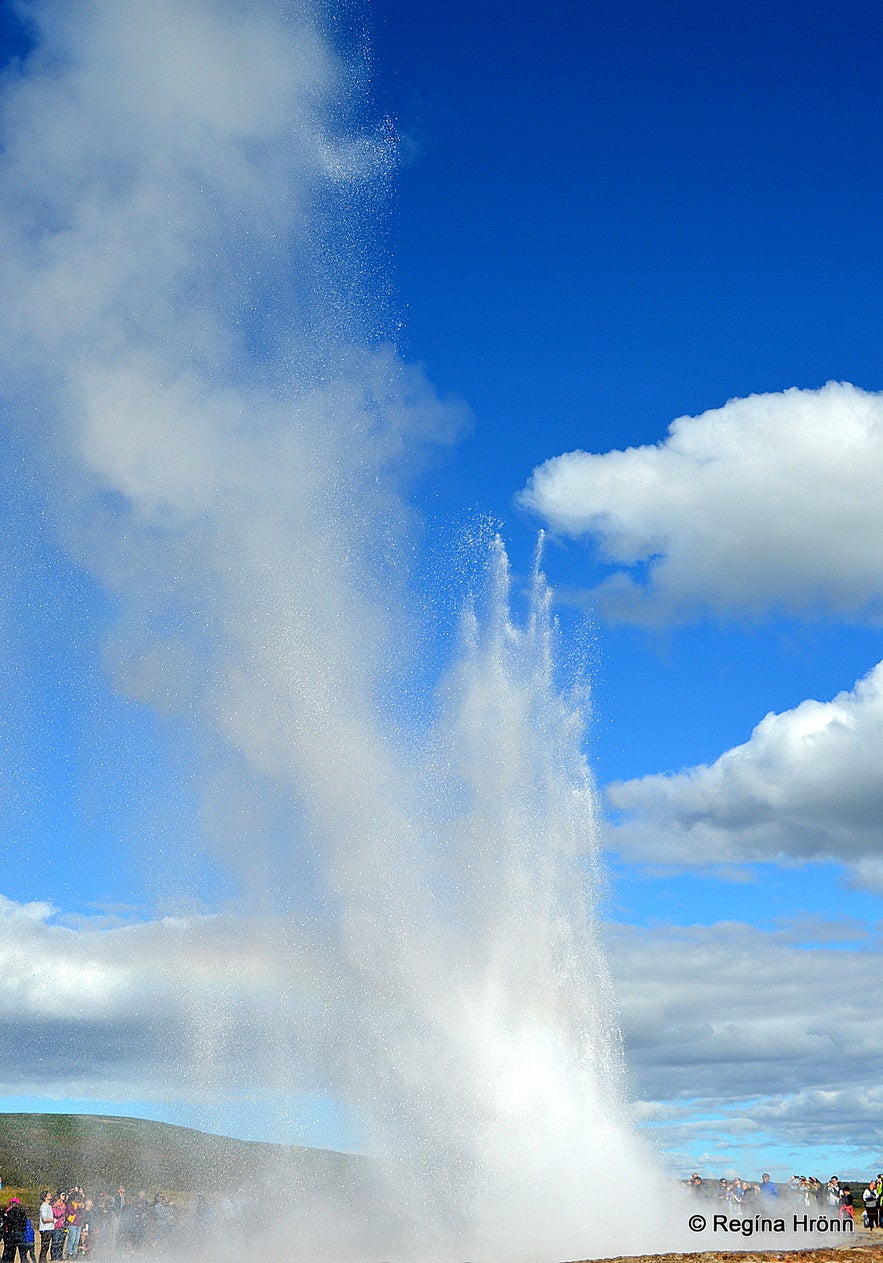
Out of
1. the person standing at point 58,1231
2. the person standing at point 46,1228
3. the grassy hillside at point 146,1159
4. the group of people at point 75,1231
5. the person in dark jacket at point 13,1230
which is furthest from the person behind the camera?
the grassy hillside at point 146,1159

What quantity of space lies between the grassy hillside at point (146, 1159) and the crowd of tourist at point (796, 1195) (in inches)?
440

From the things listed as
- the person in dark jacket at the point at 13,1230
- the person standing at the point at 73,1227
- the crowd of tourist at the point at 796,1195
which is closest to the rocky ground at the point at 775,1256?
the crowd of tourist at the point at 796,1195

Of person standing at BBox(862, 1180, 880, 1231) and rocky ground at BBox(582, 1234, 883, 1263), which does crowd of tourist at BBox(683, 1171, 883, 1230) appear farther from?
rocky ground at BBox(582, 1234, 883, 1263)

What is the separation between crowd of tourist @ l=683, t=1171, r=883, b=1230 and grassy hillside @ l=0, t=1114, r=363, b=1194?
36.7 ft

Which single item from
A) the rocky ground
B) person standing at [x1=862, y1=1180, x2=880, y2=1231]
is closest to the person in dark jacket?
the rocky ground

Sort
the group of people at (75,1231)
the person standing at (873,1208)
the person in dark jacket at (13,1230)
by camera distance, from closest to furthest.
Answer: the person standing at (873,1208) → the group of people at (75,1231) → the person in dark jacket at (13,1230)

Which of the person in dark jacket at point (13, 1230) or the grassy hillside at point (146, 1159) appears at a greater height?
the grassy hillside at point (146, 1159)

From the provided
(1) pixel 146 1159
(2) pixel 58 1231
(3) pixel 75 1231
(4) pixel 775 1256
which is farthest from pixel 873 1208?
(1) pixel 146 1159

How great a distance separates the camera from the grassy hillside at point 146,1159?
40594 mm

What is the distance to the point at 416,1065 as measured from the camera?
3812 cm

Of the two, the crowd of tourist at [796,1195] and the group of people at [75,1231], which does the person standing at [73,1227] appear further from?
the crowd of tourist at [796,1195]

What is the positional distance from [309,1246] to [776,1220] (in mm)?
13253

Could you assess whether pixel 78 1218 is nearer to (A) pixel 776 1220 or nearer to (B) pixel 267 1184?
(B) pixel 267 1184

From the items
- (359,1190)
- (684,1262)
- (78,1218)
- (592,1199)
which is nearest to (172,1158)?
(78,1218)
